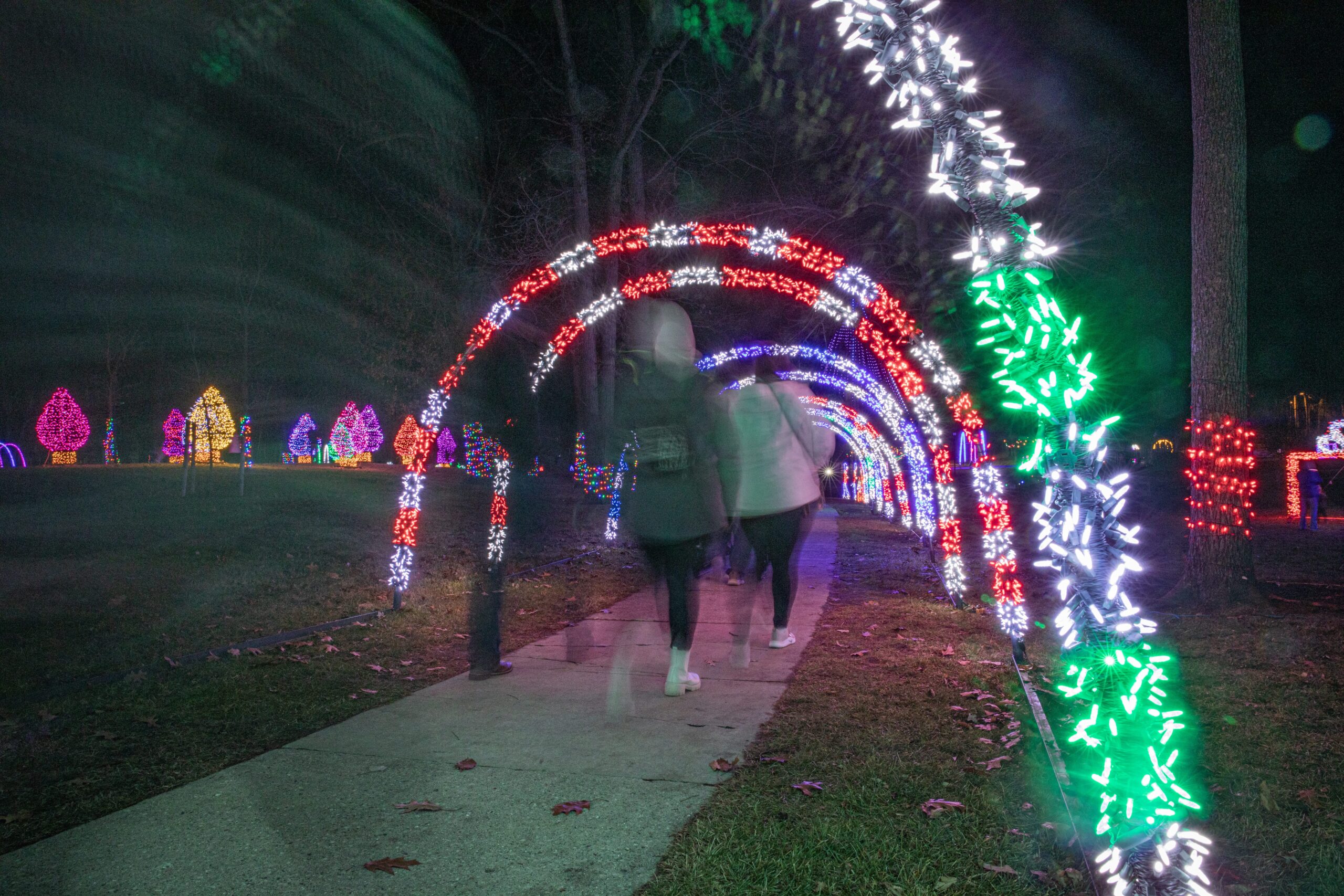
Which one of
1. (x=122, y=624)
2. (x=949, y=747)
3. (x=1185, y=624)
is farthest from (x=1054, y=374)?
(x=122, y=624)

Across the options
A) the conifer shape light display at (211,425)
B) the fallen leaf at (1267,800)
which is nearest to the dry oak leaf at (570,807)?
the fallen leaf at (1267,800)

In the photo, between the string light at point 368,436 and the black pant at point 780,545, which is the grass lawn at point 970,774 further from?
the string light at point 368,436

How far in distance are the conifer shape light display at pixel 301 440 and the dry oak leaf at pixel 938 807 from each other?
50.9 metres

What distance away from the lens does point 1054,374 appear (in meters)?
2.70

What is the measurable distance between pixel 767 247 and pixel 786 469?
2232 millimetres

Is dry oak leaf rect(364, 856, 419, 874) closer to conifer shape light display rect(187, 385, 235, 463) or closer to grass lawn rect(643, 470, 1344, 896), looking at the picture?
grass lawn rect(643, 470, 1344, 896)

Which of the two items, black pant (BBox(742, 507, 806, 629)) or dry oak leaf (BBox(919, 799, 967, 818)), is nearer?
dry oak leaf (BBox(919, 799, 967, 818))

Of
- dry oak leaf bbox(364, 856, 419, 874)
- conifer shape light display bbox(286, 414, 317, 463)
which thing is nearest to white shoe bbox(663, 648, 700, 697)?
dry oak leaf bbox(364, 856, 419, 874)

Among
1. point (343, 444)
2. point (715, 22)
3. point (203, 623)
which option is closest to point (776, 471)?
point (203, 623)

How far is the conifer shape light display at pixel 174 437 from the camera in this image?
3972cm

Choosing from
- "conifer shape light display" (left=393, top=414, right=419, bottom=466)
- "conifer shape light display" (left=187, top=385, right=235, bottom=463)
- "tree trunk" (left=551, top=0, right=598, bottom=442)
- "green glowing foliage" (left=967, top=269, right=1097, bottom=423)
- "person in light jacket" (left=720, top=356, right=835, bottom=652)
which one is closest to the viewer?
"green glowing foliage" (left=967, top=269, right=1097, bottom=423)

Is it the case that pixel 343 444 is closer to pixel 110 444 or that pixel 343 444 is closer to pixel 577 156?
pixel 110 444

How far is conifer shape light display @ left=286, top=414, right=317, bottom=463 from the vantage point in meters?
50.1

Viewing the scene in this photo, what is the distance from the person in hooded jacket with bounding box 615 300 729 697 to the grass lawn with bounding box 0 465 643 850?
198 cm
